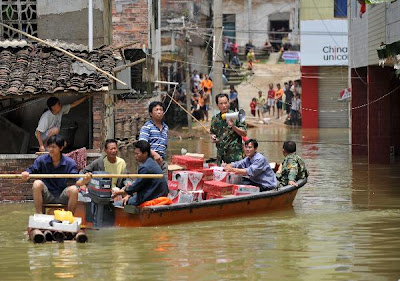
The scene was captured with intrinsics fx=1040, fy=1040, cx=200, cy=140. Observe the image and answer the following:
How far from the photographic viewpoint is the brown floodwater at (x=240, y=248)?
11875 mm

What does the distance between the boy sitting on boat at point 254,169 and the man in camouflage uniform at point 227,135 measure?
861mm

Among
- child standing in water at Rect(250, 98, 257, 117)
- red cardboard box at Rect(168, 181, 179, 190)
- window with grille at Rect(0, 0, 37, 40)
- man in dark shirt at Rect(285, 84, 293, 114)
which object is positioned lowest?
red cardboard box at Rect(168, 181, 179, 190)

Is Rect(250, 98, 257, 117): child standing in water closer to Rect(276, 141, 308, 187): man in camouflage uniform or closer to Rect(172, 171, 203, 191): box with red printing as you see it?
Rect(276, 141, 308, 187): man in camouflage uniform

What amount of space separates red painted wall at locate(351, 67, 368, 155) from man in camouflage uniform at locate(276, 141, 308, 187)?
35.9ft

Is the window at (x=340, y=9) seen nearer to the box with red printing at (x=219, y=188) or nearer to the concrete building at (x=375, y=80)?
the concrete building at (x=375, y=80)

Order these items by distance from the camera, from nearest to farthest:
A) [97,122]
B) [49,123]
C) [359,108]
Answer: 1. [49,123]
2. [97,122]
3. [359,108]

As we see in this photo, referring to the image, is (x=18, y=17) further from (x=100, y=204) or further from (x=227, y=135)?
(x=100, y=204)

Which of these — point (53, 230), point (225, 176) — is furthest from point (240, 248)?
point (225, 176)

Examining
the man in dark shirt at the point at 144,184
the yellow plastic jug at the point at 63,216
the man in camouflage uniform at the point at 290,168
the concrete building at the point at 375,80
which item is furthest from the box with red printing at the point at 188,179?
the concrete building at the point at 375,80

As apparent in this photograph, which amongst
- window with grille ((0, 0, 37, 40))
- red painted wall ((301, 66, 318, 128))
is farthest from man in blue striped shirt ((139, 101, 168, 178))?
red painted wall ((301, 66, 318, 128))

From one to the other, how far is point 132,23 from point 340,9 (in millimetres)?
13988

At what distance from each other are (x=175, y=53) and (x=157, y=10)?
26.8 ft

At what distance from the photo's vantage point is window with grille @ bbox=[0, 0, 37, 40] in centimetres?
2141

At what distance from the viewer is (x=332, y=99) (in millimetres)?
44406
